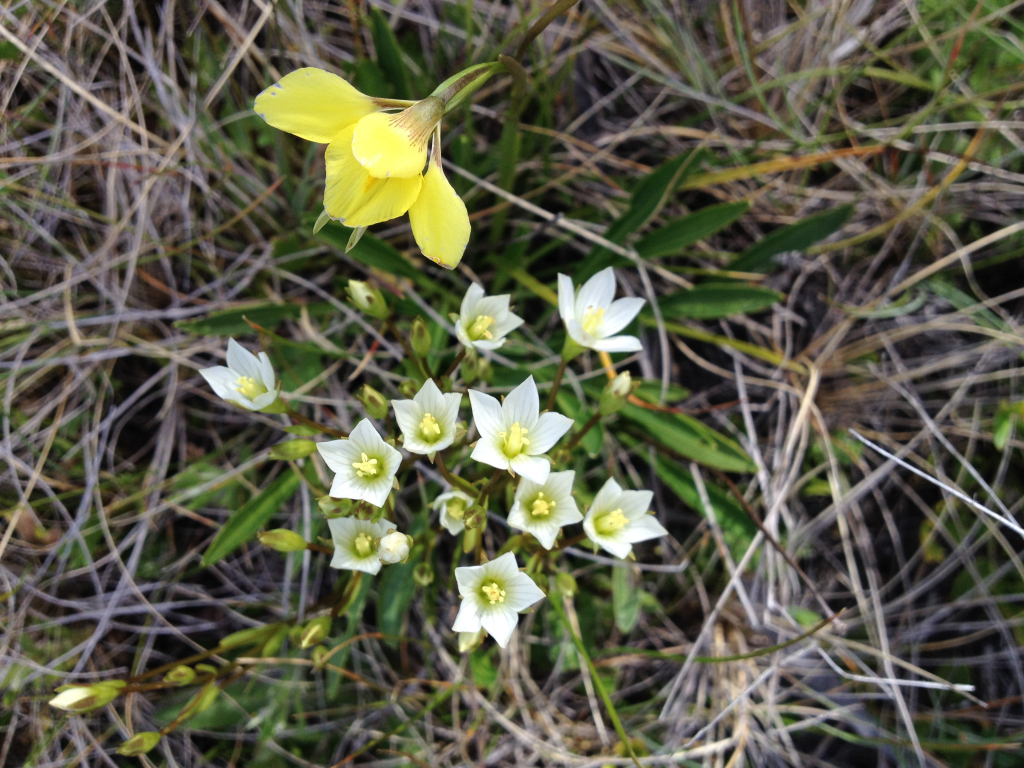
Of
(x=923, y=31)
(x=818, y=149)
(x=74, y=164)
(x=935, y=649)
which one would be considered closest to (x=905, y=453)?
(x=935, y=649)

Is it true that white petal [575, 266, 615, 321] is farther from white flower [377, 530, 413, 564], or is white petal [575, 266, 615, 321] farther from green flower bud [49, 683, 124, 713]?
green flower bud [49, 683, 124, 713]

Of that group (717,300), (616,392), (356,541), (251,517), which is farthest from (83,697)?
(717,300)

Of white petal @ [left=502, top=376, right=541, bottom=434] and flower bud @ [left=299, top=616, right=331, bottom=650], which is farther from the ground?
white petal @ [left=502, top=376, right=541, bottom=434]

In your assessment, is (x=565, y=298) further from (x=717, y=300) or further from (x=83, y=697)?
(x=83, y=697)

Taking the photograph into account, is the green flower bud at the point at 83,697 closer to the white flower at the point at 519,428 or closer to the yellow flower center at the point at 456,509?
the yellow flower center at the point at 456,509

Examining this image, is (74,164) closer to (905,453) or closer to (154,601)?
(154,601)

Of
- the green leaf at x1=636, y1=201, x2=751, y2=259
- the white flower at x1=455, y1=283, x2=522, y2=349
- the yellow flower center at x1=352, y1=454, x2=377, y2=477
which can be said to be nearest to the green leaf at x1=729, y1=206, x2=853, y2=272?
the green leaf at x1=636, y1=201, x2=751, y2=259
